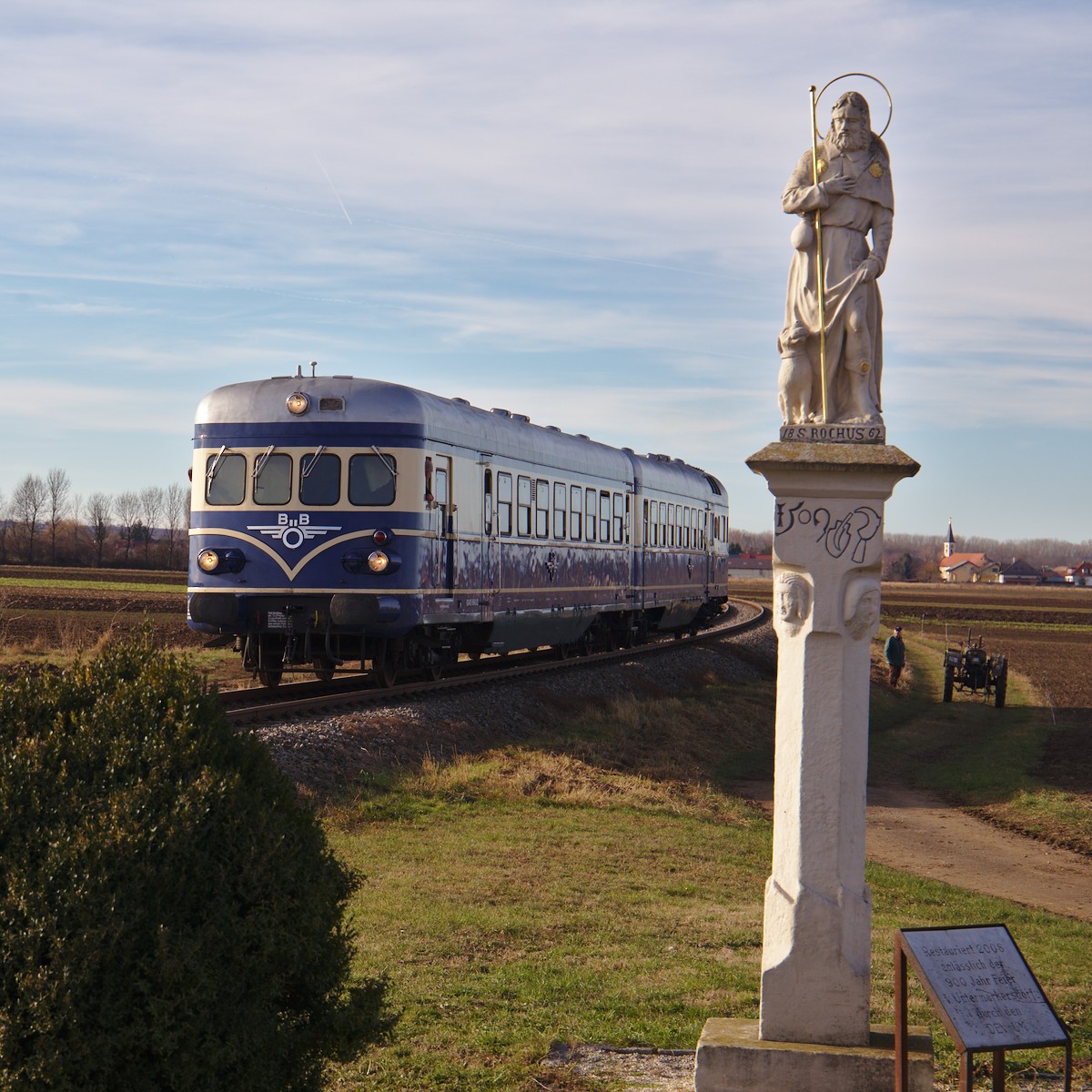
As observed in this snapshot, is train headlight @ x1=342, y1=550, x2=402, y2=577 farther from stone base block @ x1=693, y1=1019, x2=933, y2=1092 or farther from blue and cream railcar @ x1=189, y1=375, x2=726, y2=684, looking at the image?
stone base block @ x1=693, y1=1019, x2=933, y2=1092

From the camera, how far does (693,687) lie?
25984mm

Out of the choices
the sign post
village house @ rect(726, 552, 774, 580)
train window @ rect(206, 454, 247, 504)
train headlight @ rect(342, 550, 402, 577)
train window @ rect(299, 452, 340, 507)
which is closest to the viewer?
the sign post

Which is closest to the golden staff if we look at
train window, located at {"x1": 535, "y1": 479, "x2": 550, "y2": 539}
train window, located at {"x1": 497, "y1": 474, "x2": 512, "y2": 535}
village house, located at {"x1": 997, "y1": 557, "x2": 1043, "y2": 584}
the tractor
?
train window, located at {"x1": 497, "y1": 474, "x2": 512, "y2": 535}

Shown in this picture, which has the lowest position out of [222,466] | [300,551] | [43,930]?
[43,930]

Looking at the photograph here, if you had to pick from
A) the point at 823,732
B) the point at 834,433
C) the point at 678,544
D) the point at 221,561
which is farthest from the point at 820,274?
the point at 678,544

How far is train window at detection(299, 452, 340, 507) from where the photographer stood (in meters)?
17.5

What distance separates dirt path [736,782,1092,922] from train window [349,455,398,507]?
18.9ft

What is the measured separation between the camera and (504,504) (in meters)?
20.8

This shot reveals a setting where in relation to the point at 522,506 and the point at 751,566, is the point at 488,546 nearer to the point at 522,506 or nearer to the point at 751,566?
the point at 522,506

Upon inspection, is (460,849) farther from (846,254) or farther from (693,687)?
(693,687)

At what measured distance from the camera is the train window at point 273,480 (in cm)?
1762

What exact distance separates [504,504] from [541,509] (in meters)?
1.82

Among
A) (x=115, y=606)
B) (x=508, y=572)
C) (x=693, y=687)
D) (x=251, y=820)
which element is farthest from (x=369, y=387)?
(x=115, y=606)

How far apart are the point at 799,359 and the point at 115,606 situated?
151 ft
